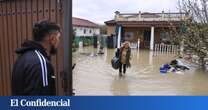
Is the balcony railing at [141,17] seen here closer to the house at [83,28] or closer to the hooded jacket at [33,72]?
the house at [83,28]

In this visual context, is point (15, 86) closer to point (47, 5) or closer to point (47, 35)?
point (47, 35)

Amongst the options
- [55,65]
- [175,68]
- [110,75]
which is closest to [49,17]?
[55,65]

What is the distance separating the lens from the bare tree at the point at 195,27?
32.4 ft

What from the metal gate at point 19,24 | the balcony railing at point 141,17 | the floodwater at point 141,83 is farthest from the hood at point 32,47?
the balcony railing at point 141,17

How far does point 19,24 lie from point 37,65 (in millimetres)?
1676

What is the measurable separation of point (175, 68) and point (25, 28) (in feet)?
39.0

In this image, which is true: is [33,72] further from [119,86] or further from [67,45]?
[119,86]

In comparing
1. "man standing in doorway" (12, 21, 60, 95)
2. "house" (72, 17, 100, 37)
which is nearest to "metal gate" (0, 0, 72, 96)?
"man standing in doorway" (12, 21, 60, 95)

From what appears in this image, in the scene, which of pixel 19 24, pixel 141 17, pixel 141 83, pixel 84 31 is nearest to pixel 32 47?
pixel 19 24

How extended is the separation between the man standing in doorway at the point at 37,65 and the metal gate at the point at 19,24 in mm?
391

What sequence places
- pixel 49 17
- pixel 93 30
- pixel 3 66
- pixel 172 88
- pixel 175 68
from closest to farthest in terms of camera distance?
pixel 49 17 < pixel 3 66 < pixel 172 88 < pixel 175 68 < pixel 93 30

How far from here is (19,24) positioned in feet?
13.2

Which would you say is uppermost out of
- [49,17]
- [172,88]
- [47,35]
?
[49,17]

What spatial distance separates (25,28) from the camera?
3.89 meters
